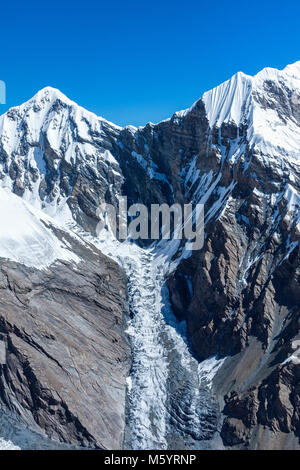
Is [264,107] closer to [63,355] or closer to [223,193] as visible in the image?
[223,193]

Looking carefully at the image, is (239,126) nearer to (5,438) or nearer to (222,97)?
(222,97)

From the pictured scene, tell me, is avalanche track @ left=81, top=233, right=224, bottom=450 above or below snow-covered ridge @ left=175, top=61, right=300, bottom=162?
below

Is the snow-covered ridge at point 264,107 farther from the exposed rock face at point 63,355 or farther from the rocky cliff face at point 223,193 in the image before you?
the exposed rock face at point 63,355

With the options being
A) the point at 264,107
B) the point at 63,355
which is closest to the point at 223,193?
the point at 264,107

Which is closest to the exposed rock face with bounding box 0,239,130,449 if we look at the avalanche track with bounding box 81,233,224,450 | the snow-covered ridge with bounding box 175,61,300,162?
the avalanche track with bounding box 81,233,224,450

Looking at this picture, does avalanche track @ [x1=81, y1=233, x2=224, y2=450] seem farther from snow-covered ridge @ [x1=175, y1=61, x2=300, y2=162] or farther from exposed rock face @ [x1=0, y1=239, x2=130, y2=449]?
snow-covered ridge @ [x1=175, y1=61, x2=300, y2=162]
